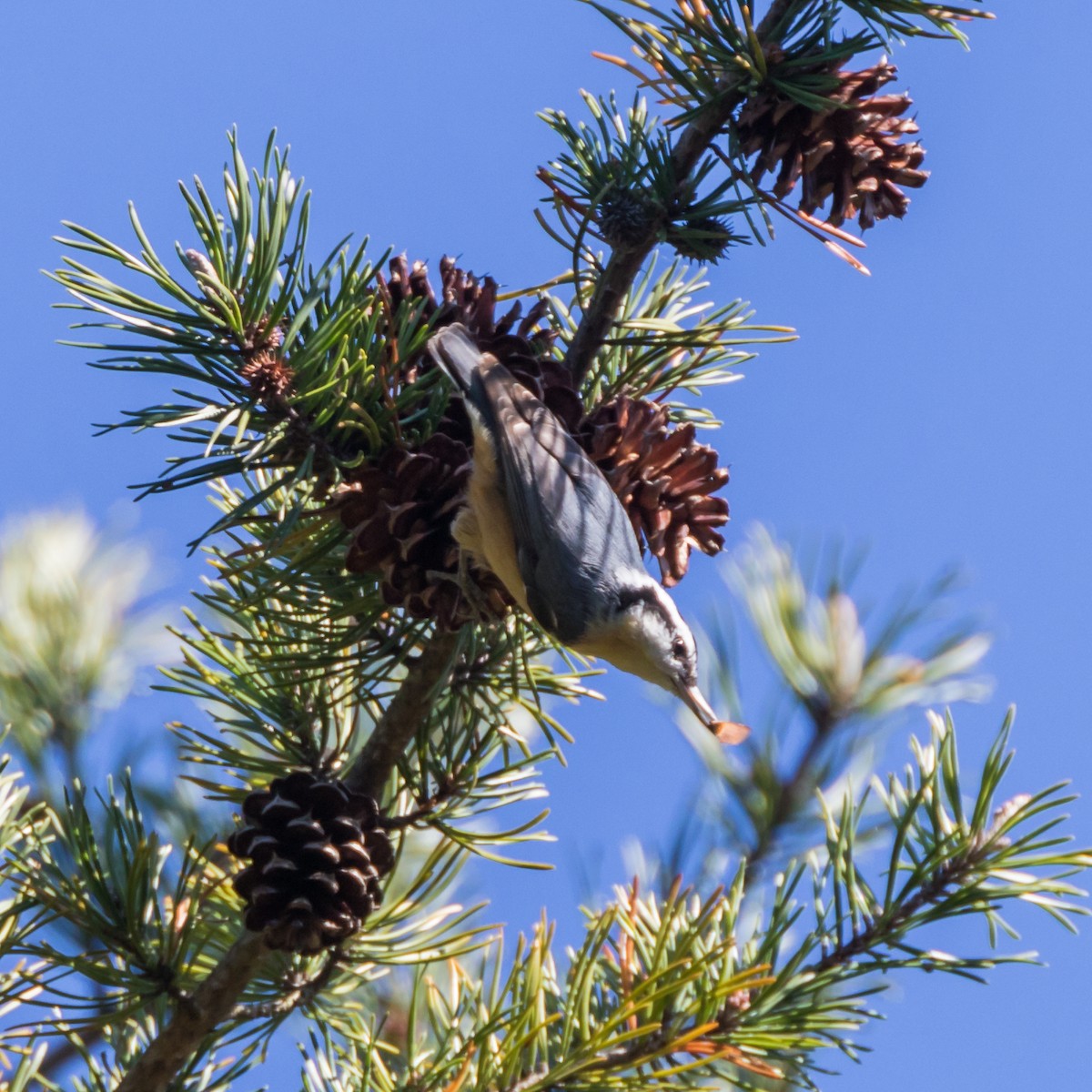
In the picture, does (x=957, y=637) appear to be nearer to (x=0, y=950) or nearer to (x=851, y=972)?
(x=851, y=972)

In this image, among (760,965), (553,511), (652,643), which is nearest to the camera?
(760,965)

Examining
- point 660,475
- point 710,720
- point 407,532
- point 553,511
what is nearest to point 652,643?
point 710,720

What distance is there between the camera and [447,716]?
5.06 feet

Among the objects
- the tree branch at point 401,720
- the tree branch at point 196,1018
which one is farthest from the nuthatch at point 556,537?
the tree branch at point 196,1018

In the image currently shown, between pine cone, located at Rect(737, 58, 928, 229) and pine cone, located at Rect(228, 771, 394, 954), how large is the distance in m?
0.78

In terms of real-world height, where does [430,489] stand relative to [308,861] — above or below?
above

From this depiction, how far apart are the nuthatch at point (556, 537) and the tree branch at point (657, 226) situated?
0.12 m

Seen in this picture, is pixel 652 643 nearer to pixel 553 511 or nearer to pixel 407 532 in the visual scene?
pixel 553 511

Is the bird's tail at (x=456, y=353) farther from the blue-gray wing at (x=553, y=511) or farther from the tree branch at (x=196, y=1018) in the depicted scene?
the tree branch at (x=196, y=1018)

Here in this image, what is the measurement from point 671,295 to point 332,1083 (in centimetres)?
102

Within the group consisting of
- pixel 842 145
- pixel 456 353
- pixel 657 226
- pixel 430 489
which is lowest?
pixel 430 489

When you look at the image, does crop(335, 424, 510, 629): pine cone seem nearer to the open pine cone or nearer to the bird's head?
the open pine cone

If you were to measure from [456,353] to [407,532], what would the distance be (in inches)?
7.5

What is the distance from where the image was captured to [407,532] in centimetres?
135
